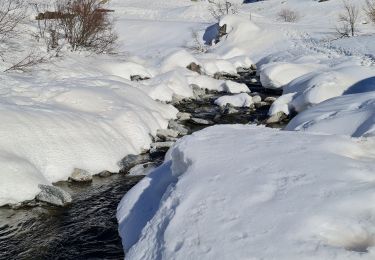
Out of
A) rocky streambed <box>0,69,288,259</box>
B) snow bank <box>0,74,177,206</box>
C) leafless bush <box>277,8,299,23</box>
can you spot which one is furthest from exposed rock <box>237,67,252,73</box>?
leafless bush <box>277,8,299,23</box>

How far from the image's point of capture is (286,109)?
42.3 ft

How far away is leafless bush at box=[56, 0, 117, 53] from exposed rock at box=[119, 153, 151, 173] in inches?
382

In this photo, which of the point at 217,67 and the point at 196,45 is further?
the point at 196,45

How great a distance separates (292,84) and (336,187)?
1144 centimetres

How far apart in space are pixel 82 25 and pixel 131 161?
10.8m

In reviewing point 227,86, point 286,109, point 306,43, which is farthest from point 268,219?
point 306,43

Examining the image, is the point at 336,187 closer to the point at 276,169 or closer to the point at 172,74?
the point at 276,169

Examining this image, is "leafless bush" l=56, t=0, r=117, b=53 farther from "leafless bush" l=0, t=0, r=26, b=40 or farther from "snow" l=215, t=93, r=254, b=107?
"snow" l=215, t=93, r=254, b=107

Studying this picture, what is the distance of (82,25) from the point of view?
18.6 metres

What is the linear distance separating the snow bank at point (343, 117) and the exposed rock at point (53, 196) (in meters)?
4.20

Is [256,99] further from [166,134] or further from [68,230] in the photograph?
[68,230]

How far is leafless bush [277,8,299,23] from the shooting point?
3565 cm

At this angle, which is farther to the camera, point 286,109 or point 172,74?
point 172,74

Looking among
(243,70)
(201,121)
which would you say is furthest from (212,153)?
(243,70)
